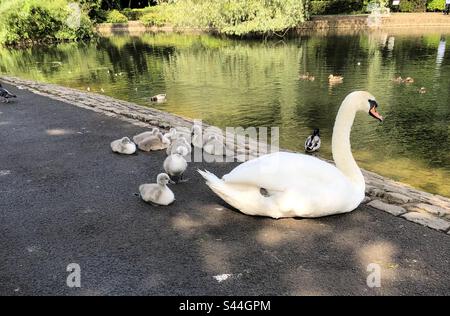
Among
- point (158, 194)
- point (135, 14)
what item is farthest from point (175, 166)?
point (135, 14)

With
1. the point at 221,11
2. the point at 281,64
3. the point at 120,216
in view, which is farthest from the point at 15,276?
the point at 221,11

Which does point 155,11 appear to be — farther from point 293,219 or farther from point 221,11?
point 293,219

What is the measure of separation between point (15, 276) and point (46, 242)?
0.61 metres

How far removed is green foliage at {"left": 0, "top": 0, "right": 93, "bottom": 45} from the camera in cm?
4060

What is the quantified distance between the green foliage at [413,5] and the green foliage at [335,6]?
5.03m

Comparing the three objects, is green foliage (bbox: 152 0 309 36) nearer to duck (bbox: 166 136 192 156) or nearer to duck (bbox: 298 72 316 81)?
duck (bbox: 298 72 316 81)

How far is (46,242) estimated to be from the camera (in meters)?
4.32

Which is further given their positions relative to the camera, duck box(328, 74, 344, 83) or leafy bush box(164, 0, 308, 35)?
leafy bush box(164, 0, 308, 35)

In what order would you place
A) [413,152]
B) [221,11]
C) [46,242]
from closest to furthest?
[46,242], [413,152], [221,11]

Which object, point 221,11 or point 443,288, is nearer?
point 443,288

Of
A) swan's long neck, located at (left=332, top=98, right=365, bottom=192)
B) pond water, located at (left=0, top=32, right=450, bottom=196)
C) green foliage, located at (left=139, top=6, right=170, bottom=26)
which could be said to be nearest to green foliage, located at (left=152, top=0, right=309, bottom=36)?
Answer: pond water, located at (left=0, top=32, right=450, bottom=196)

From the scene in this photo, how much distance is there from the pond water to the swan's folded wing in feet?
15.6

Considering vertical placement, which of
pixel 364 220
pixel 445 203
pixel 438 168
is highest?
pixel 364 220
